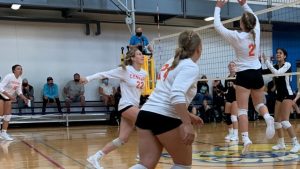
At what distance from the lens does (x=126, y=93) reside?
199 inches

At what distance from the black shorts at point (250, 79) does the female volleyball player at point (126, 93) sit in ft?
3.88

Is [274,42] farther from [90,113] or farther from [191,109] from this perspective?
[90,113]

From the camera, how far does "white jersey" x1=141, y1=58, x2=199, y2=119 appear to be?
2.59 meters

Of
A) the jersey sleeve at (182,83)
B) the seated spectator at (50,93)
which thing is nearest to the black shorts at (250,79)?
the jersey sleeve at (182,83)

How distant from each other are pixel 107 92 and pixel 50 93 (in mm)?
1915

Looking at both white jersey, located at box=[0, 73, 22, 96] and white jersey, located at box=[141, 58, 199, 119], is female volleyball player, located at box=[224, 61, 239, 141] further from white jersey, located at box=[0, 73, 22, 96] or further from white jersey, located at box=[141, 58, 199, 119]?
white jersey, located at box=[141, 58, 199, 119]

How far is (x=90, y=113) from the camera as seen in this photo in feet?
44.5

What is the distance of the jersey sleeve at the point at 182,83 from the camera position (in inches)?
102

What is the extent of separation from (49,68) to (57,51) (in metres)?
0.64

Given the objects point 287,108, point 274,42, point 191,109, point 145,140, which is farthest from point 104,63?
point 145,140

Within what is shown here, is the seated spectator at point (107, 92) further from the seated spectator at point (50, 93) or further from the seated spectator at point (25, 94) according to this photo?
the seated spectator at point (25, 94)

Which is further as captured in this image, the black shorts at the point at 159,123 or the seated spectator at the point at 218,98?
the seated spectator at the point at 218,98

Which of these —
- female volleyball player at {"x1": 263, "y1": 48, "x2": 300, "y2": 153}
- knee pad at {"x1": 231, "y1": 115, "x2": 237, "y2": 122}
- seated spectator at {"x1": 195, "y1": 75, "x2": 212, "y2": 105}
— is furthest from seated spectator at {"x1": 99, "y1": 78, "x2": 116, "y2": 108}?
female volleyball player at {"x1": 263, "y1": 48, "x2": 300, "y2": 153}

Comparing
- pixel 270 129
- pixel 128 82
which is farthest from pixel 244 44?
pixel 128 82
